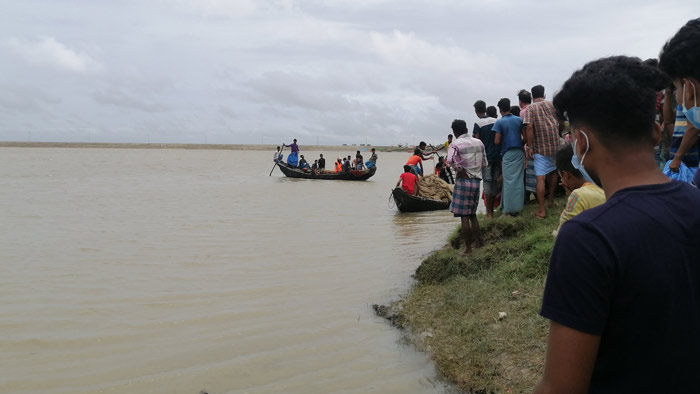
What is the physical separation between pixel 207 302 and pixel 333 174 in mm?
20406

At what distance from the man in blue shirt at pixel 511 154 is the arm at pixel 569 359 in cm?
656

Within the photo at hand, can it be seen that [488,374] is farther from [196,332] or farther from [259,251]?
[259,251]

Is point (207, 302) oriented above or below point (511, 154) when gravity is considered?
below

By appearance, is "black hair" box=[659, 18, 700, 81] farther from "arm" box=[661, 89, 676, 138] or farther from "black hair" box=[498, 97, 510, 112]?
"black hair" box=[498, 97, 510, 112]

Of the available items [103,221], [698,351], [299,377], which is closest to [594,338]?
[698,351]

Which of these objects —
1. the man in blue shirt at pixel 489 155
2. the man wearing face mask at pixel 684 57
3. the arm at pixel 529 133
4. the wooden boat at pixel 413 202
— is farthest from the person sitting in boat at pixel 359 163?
the man wearing face mask at pixel 684 57

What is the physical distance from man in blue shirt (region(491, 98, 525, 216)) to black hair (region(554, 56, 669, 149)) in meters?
6.32

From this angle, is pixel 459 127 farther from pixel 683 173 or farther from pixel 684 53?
pixel 684 53

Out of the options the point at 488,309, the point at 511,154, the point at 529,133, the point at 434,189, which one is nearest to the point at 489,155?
the point at 511,154

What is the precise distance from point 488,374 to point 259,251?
630 centimetres

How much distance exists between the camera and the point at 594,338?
139 centimetres

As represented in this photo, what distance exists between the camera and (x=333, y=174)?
26984mm

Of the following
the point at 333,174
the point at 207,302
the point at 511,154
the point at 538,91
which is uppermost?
the point at 538,91

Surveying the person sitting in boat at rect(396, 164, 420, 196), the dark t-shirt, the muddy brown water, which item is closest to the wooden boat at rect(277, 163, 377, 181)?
the person sitting in boat at rect(396, 164, 420, 196)
